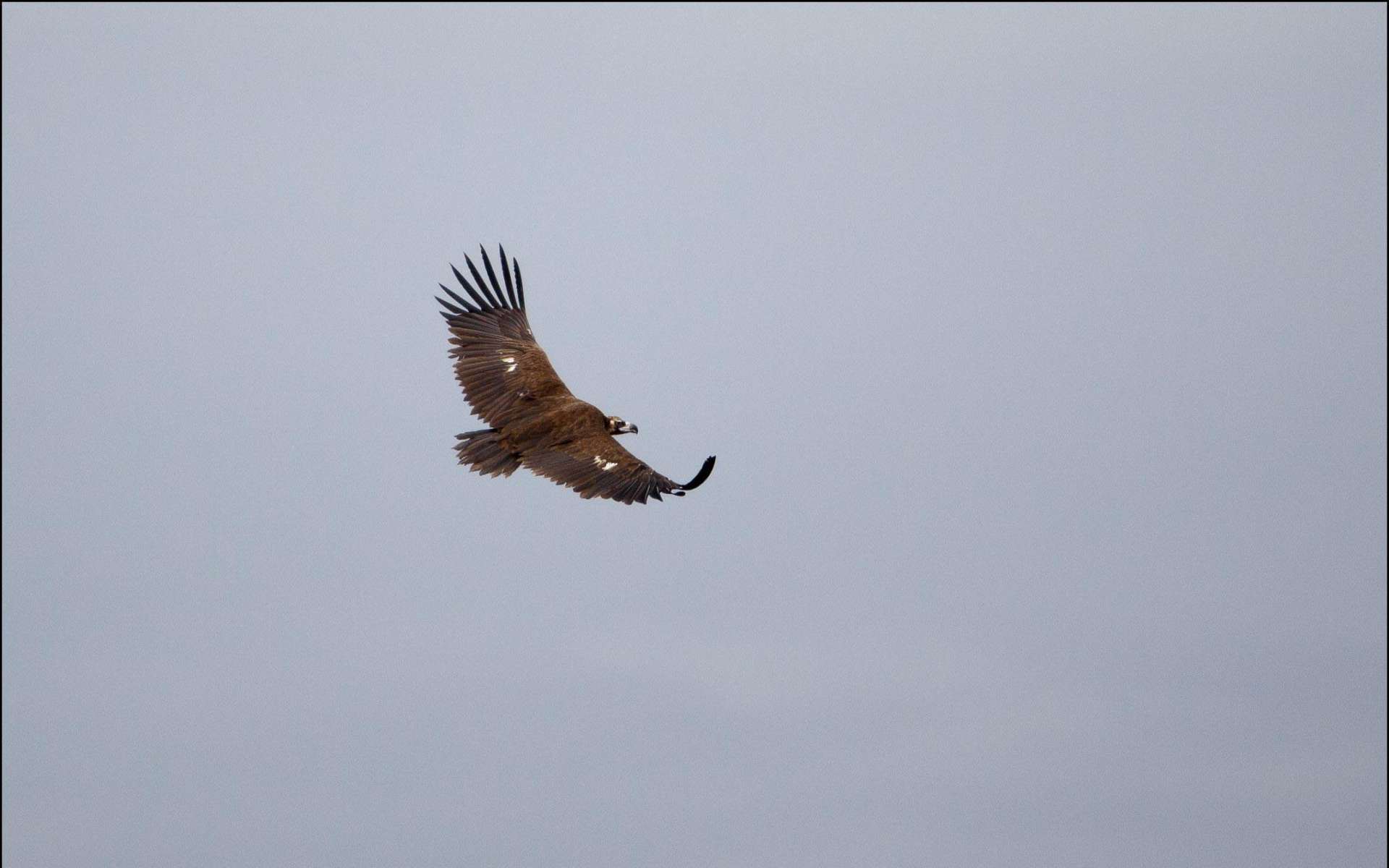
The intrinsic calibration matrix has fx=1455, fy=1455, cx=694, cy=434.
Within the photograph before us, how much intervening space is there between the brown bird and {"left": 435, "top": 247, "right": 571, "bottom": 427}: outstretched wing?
0.7 inches

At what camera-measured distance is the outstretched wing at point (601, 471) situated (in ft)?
91.4

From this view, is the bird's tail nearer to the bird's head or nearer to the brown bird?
the brown bird

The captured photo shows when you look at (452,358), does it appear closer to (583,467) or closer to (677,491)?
(583,467)

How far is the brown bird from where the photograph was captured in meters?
28.3

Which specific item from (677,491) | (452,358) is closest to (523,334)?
(452,358)

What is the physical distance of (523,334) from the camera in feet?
108

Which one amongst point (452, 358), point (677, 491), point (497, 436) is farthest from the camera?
point (452, 358)

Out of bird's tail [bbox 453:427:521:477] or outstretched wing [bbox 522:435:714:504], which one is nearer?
outstretched wing [bbox 522:435:714:504]

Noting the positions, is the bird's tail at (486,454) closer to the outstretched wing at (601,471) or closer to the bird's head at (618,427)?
the outstretched wing at (601,471)

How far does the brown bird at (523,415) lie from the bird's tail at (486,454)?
0.07ft

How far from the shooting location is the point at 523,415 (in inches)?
1190

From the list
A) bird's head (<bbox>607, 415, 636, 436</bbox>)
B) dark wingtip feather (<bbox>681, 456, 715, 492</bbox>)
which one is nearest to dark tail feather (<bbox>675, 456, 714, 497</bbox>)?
dark wingtip feather (<bbox>681, 456, 715, 492</bbox>)

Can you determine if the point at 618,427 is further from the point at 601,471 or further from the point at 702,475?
the point at 702,475

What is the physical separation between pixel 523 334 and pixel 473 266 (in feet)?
6.66
